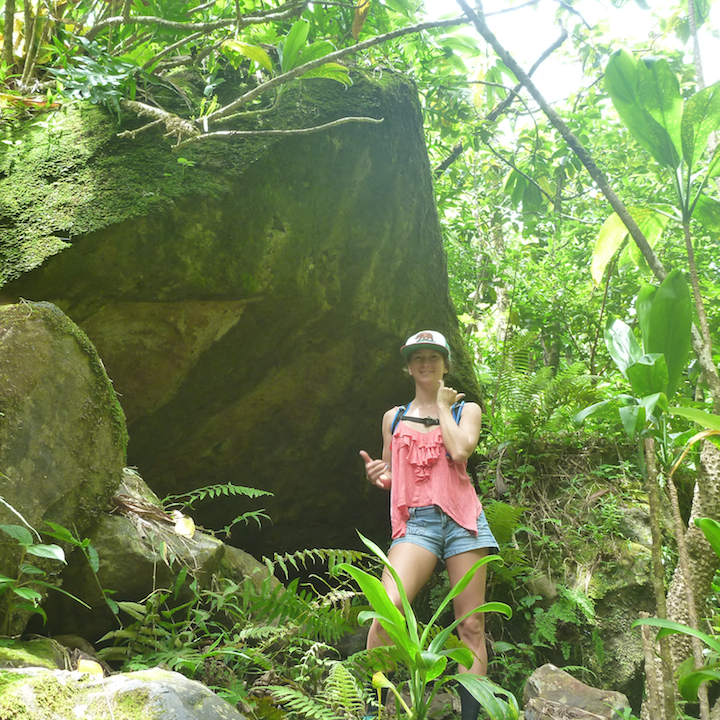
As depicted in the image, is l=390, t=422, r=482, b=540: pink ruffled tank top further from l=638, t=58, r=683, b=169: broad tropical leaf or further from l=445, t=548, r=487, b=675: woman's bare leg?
l=638, t=58, r=683, b=169: broad tropical leaf

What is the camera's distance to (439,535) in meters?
2.70

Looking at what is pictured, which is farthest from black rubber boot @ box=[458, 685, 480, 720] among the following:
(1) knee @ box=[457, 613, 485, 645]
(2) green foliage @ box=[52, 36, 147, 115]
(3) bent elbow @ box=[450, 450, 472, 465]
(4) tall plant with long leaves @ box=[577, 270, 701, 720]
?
(2) green foliage @ box=[52, 36, 147, 115]

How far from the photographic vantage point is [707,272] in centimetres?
563

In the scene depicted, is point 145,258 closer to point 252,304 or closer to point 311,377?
point 252,304

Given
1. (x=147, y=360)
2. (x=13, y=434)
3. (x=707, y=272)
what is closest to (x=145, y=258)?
(x=147, y=360)

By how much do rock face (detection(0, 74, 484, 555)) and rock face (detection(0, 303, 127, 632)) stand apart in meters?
0.62

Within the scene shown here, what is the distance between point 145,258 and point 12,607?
65.7 inches

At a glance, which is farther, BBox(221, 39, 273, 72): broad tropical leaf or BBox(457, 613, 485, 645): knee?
BBox(221, 39, 273, 72): broad tropical leaf

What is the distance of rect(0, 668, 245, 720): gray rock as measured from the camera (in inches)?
46.1

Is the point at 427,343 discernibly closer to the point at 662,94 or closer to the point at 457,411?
the point at 457,411

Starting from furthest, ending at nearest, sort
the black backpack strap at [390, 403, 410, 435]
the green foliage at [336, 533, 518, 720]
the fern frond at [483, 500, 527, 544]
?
the fern frond at [483, 500, 527, 544], the black backpack strap at [390, 403, 410, 435], the green foliage at [336, 533, 518, 720]

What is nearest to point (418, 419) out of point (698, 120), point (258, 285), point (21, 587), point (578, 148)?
point (258, 285)

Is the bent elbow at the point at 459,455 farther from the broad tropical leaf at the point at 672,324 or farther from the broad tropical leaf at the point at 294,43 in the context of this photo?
the broad tropical leaf at the point at 294,43

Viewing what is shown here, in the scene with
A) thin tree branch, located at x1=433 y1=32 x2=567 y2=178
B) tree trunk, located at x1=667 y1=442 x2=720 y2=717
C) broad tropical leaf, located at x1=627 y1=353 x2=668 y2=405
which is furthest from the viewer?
thin tree branch, located at x1=433 y1=32 x2=567 y2=178
